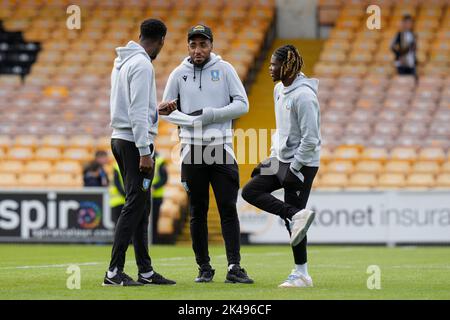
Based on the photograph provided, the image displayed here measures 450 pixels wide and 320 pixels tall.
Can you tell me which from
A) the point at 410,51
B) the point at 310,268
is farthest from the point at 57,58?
the point at 310,268

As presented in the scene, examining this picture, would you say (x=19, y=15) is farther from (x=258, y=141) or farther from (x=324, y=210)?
(x=324, y=210)

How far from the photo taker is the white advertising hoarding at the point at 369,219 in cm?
2048

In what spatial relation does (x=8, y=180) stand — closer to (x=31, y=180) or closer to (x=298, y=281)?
(x=31, y=180)

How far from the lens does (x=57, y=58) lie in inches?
1094

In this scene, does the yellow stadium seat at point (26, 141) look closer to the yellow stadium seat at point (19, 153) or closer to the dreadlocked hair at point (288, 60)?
the yellow stadium seat at point (19, 153)

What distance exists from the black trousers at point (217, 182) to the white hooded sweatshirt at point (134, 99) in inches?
21.0

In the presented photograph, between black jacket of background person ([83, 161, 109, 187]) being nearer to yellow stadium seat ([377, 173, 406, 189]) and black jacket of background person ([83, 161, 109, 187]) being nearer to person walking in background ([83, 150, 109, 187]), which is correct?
person walking in background ([83, 150, 109, 187])

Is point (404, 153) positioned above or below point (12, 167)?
above

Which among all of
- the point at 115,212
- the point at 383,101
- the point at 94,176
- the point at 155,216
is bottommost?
the point at 155,216

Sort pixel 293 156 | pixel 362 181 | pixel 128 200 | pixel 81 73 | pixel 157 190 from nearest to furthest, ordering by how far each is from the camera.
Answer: pixel 128 200, pixel 293 156, pixel 157 190, pixel 362 181, pixel 81 73

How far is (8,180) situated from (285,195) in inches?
537

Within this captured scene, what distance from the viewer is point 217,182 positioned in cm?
1100

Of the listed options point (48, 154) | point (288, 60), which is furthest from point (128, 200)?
point (48, 154)

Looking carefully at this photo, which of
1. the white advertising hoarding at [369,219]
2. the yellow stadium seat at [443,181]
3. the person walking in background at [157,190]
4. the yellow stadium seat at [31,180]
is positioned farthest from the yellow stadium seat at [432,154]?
the yellow stadium seat at [31,180]
